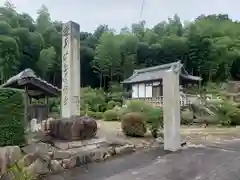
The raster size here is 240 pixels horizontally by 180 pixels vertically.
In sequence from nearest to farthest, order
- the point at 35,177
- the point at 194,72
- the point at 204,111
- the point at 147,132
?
the point at 35,177 → the point at 147,132 → the point at 204,111 → the point at 194,72

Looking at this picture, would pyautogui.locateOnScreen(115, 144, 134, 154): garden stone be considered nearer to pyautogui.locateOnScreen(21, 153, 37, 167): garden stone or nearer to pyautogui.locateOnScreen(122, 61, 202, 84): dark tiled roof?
pyautogui.locateOnScreen(21, 153, 37, 167): garden stone

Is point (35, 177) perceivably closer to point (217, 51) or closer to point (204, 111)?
point (204, 111)

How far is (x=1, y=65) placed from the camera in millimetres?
17016

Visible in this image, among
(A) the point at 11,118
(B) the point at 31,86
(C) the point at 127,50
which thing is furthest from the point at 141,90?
(A) the point at 11,118

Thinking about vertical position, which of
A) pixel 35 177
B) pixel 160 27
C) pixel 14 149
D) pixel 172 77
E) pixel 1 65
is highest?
pixel 160 27

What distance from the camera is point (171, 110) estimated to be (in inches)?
240

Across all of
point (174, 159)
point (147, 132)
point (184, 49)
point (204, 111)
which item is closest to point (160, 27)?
point (184, 49)

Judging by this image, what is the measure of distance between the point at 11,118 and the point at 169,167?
312 cm

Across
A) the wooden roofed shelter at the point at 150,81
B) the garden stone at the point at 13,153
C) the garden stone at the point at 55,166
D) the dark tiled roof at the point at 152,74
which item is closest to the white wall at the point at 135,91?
the wooden roofed shelter at the point at 150,81

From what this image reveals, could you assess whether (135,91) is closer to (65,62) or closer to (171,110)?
(65,62)

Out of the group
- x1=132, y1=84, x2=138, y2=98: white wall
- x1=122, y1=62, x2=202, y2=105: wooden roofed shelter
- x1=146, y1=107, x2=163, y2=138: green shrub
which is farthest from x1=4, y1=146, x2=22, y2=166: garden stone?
x1=132, y1=84, x2=138, y2=98: white wall

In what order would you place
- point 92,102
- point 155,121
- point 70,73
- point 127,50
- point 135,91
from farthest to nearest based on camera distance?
point 127,50 < point 135,91 < point 92,102 < point 155,121 < point 70,73

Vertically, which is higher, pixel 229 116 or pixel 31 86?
pixel 31 86

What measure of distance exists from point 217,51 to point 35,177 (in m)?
24.3
